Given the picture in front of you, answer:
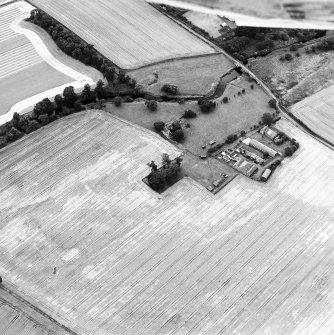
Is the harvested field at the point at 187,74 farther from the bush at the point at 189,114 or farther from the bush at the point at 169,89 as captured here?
the bush at the point at 189,114

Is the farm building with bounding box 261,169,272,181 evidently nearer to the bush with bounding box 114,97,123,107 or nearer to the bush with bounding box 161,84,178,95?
the bush with bounding box 161,84,178,95

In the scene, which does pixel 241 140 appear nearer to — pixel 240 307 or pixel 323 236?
pixel 323 236

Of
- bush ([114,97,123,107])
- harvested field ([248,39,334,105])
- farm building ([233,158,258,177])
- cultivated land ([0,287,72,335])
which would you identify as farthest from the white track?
cultivated land ([0,287,72,335])

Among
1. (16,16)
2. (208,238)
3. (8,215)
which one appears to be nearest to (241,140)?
(208,238)

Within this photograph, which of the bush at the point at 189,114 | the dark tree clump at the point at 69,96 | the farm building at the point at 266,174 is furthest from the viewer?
the dark tree clump at the point at 69,96

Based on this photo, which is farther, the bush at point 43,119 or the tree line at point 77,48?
the tree line at point 77,48

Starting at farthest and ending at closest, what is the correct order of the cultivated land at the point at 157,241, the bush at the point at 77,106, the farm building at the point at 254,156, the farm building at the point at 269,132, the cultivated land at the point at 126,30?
the cultivated land at the point at 126,30, the bush at the point at 77,106, the farm building at the point at 269,132, the farm building at the point at 254,156, the cultivated land at the point at 157,241

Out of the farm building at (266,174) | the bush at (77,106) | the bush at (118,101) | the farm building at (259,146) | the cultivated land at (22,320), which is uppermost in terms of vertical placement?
the farm building at (259,146)

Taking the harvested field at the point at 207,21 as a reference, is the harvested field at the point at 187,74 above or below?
below

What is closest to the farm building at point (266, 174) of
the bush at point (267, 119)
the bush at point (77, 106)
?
the bush at point (267, 119)
